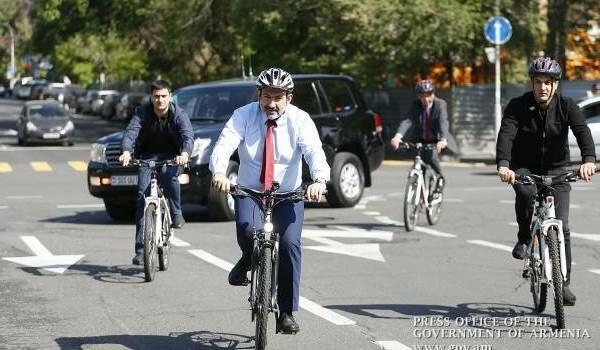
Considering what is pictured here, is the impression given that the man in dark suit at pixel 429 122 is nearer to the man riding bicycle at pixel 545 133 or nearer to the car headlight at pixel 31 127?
the man riding bicycle at pixel 545 133

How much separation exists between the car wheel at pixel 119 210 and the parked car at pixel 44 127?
26.0m

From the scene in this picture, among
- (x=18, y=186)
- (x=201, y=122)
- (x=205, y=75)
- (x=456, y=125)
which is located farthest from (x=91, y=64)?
(x=201, y=122)

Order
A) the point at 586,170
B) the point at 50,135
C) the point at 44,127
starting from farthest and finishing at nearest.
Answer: the point at 44,127 < the point at 50,135 < the point at 586,170

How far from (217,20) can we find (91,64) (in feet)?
161

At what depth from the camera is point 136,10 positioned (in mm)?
50250

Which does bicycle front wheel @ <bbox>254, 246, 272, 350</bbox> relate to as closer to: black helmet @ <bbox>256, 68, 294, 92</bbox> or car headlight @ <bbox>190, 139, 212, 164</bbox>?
black helmet @ <bbox>256, 68, 294, 92</bbox>

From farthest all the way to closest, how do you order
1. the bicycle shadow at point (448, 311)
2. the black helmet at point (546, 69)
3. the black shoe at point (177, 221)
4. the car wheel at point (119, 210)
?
the car wheel at point (119, 210)
the black shoe at point (177, 221)
the bicycle shadow at point (448, 311)
the black helmet at point (546, 69)

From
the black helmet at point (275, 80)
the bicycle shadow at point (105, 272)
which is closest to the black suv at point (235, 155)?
the bicycle shadow at point (105, 272)

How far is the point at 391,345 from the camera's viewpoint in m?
8.06

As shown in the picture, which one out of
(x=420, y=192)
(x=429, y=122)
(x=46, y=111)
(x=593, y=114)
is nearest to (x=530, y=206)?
(x=420, y=192)

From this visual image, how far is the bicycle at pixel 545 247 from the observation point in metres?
8.51

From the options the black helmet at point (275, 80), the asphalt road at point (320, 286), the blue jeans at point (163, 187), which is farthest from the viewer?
the blue jeans at point (163, 187)

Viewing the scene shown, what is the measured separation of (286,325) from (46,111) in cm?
3715

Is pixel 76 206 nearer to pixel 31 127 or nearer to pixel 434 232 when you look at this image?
pixel 434 232
